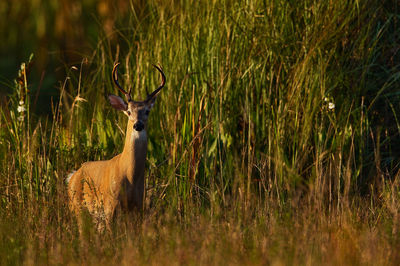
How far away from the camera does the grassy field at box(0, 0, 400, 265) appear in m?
5.92

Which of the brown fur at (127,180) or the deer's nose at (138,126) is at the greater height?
the deer's nose at (138,126)

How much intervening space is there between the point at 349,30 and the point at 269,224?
3.26m

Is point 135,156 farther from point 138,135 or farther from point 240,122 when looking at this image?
point 240,122

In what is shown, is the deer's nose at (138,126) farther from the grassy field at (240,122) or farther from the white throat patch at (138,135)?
the grassy field at (240,122)

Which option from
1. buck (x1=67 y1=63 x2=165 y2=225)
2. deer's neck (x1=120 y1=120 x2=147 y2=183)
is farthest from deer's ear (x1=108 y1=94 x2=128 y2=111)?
deer's neck (x1=120 y1=120 x2=147 y2=183)

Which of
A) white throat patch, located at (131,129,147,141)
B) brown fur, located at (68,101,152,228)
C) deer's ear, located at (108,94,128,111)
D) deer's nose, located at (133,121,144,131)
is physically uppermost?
deer's ear, located at (108,94,128,111)

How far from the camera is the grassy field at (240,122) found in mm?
5918

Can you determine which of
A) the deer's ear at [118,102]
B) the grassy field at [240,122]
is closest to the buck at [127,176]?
the deer's ear at [118,102]

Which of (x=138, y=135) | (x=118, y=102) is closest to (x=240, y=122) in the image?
(x=118, y=102)

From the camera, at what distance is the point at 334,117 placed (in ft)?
23.7

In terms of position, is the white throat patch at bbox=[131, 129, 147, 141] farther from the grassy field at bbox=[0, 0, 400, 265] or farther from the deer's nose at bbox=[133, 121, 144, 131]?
the grassy field at bbox=[0, 0, 400, 265]

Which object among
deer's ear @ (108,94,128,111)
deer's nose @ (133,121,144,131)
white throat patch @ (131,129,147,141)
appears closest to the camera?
deer's nose @ (133,121,144,131)

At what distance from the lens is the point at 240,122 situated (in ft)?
24.7

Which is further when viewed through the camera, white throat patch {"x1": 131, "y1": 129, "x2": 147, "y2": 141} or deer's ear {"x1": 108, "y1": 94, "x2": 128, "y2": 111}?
deer's ear {"x1": 108, "y1": 94, "x2": 128, "y2": 111}
